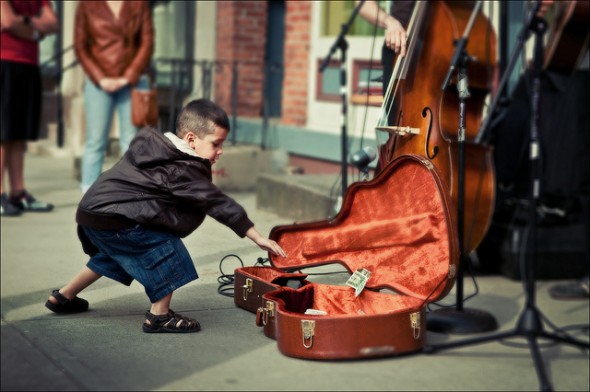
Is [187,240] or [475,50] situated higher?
[475,50]

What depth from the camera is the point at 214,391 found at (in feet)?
8.80

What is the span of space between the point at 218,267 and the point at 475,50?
61.1 inches

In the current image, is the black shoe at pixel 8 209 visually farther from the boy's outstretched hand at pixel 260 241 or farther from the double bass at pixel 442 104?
the boy's outstretched hand at pixel 260 241

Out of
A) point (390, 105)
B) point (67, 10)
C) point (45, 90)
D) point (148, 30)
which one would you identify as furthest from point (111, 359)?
point (45, 90)

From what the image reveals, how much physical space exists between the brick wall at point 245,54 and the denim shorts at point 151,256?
6.26 metres

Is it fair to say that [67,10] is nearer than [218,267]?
No

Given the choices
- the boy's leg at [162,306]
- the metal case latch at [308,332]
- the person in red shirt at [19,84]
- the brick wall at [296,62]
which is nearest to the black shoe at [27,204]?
the person in red shirt at [19,84]

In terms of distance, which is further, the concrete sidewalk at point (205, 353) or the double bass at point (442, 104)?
the double bass at point (442, 104)

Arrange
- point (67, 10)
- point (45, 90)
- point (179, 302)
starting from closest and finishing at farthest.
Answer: point (179, 302)
point (67, 10)
point (45, 90)

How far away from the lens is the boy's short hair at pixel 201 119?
9.18ft

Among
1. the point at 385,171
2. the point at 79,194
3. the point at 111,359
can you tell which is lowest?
the point at 79,194

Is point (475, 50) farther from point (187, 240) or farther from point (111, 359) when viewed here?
point (111, 359)

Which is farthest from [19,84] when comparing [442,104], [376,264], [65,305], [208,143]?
[208,143]

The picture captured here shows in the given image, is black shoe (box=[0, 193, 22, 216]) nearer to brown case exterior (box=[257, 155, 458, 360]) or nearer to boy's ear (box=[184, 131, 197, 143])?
brown case exterior (box=[257, 155, 458, 360])
